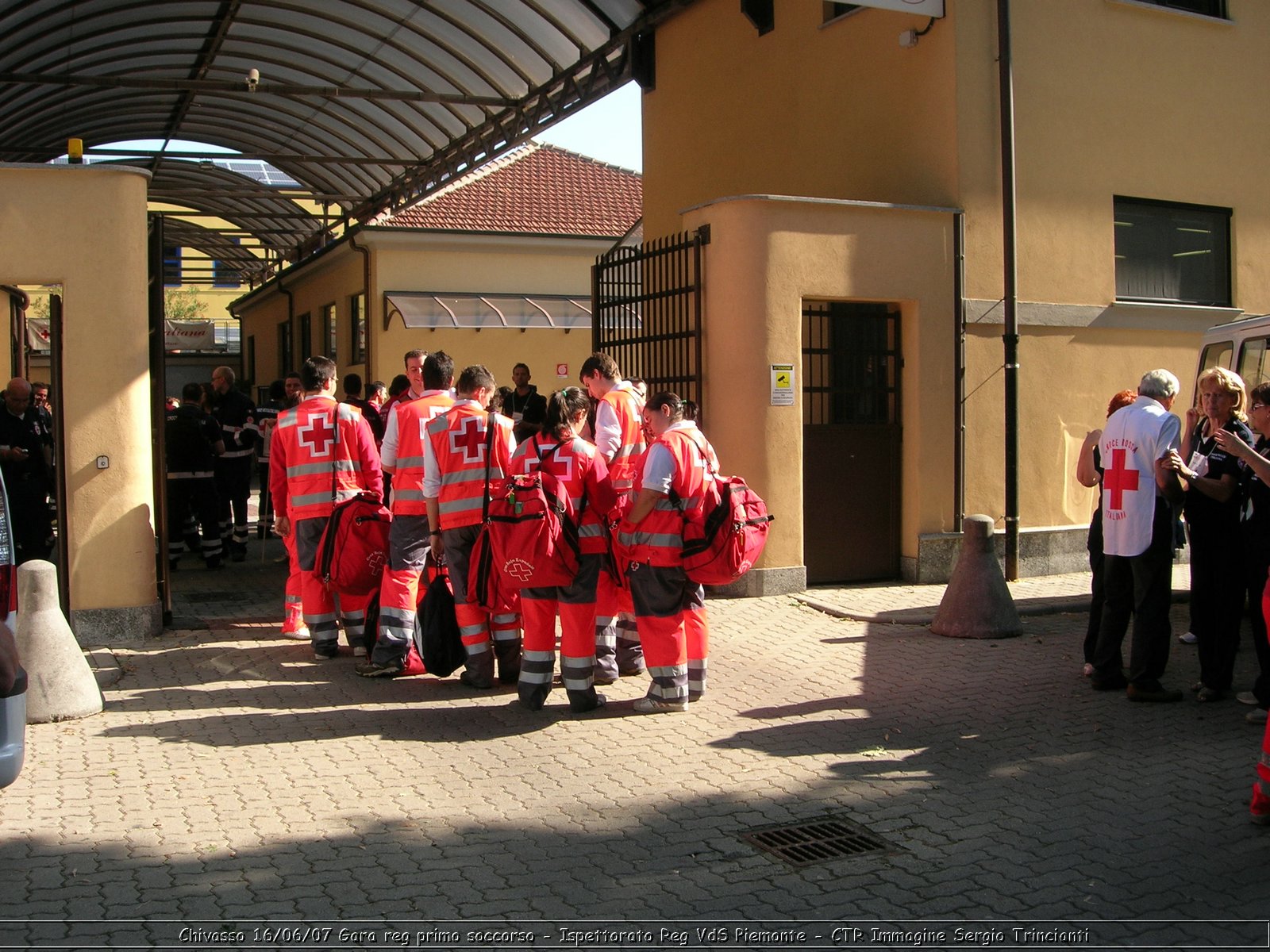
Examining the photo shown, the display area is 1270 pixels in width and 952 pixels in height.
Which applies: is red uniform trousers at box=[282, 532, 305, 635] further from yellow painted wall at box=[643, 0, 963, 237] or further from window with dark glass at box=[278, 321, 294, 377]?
window with dark glass at box=[278, 321, 294, 377]

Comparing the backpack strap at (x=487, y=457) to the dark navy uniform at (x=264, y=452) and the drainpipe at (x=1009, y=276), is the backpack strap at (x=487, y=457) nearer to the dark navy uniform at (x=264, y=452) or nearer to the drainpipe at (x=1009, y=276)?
the drainpipe at (x=1009, y=276)

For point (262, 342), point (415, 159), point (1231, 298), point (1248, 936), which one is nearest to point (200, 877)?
point (1248, 936)

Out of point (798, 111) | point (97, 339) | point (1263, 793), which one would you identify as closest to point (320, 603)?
point (97, 339)

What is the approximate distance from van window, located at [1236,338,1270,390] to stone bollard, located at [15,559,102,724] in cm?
847

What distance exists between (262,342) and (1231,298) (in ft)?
85.8

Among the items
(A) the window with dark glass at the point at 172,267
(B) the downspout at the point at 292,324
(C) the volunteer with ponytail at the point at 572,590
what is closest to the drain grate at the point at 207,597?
(C) the volunteer with ponytail at the point at 572,590

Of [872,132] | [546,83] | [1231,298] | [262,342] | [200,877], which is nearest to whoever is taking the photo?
[200,877]

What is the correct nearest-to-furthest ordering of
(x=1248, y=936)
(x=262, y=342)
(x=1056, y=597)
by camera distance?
(x=1248, y=936) → (x=1056, y=597) → (x=262, y=342)

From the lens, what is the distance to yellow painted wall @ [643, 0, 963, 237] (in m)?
11.6

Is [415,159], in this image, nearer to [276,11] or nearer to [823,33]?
[276,11]

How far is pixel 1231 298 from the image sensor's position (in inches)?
521

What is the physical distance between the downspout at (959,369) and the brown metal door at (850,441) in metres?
0.53

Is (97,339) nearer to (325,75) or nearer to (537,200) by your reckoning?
(325,75)

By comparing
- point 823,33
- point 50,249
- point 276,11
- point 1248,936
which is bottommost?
point 1248,936
